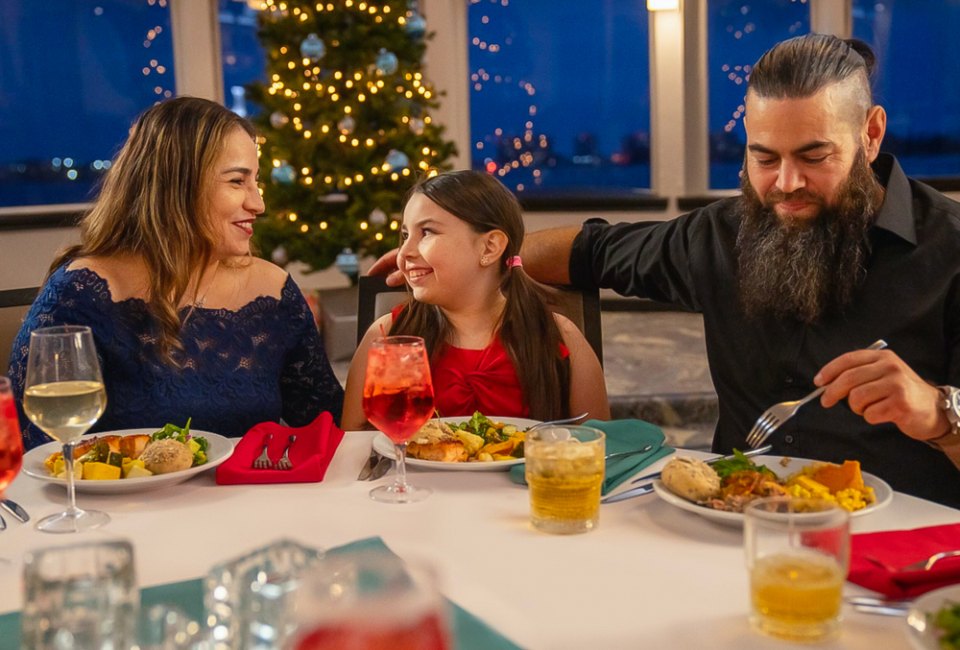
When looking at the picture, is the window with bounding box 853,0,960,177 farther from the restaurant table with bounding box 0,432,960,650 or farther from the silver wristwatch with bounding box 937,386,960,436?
the restaurant table with bounding box 0,432,960,650

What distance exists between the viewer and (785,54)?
206cm

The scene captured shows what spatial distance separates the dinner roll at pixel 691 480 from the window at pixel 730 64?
5733 millimetres

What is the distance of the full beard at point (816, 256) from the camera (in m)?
2.05

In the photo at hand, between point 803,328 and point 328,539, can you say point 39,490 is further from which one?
point 803,328

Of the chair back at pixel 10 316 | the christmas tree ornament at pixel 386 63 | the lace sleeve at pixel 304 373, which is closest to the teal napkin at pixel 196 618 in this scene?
the lace sleeve at pixel 304 373

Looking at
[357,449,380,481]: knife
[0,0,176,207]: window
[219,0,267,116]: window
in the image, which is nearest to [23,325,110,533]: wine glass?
[357,449,380,481]: knife

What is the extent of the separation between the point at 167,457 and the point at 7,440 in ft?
0.96

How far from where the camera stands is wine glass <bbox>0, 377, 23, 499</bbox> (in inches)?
48.4

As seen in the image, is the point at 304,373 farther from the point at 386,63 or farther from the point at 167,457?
the point at 386,63

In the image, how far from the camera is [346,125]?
18.1 ft

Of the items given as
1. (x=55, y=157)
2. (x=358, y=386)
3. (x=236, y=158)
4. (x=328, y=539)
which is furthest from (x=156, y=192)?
(x=55, y=157)

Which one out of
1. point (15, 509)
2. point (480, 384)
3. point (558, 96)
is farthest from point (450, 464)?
point (558, 96)

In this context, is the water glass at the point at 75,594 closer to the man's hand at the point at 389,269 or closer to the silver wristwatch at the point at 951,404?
the silver wristwatch at the point at 951,404

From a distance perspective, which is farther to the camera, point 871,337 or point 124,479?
point 871,337
